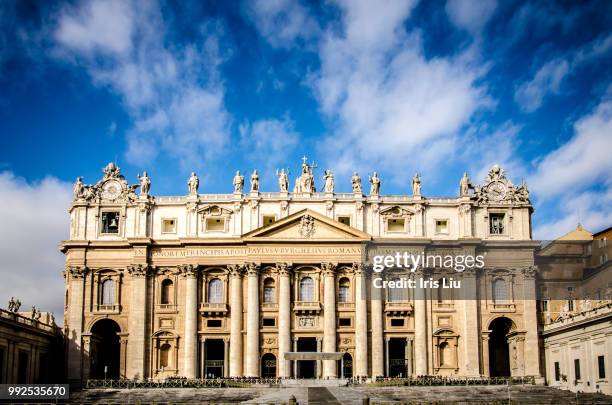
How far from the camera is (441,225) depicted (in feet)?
306

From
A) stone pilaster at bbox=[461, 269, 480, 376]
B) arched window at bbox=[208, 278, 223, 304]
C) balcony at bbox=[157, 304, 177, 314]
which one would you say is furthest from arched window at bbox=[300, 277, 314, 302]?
stone pilaster at bbox=[461, 269, 480, 376]

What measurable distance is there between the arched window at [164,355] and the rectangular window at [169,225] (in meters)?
12.7

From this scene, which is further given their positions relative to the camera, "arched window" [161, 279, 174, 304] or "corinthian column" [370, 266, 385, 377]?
"arched window" [161, 279, 174, 304]

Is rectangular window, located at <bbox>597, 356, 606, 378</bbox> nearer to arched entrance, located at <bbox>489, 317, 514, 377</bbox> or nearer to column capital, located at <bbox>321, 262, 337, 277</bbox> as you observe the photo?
arched entrance, located at <bbox>489, 317, 514, 377</bbox>

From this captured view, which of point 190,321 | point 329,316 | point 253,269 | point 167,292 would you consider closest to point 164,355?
point 190,321

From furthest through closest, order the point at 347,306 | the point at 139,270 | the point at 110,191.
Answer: the point at 110,191 < the point at 139,270 < the point at 347,306

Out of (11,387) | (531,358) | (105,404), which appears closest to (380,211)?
(531,358)

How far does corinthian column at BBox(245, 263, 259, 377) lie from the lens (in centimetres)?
8756

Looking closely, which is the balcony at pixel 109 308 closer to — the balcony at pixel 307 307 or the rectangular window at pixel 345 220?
the balcony at pixel 307 307

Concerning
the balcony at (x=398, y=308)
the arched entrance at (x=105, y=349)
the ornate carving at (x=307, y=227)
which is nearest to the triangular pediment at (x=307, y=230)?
the ornate carving at (x=307, y=227)

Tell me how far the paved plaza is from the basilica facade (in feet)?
32.8

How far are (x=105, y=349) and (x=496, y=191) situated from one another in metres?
48.4

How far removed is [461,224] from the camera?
304 feet

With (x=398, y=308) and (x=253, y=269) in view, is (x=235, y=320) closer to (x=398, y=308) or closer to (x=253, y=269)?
(x=253, y=269)
